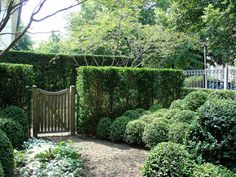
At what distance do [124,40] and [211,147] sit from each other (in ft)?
34.2

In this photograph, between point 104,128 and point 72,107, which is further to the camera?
point 72,107

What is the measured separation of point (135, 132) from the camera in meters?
6.68

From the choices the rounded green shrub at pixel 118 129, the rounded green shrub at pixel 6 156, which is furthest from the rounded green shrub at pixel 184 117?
the rounded green shrub at pixel 6 156

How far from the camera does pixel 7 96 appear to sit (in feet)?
23.5

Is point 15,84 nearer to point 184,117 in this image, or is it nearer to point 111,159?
point 111,159

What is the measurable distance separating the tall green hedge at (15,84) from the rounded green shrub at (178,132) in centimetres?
363

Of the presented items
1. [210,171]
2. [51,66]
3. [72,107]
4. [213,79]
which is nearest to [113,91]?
[72,107]

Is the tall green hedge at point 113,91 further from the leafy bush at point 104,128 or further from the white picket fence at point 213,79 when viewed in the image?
the white picket fence at point 213,79

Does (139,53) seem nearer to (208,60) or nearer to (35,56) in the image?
(35,56)

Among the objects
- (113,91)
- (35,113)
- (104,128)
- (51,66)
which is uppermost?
(51,66)

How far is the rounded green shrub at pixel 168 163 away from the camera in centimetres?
402

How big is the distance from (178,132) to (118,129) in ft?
6.15

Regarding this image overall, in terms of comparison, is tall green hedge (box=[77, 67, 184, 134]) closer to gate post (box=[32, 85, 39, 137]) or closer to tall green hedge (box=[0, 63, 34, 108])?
gate post (box=[32, 85, 39, 137])

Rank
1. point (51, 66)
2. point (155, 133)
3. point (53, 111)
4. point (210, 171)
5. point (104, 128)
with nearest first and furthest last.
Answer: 1. point (210, 171)
2. point (155, 133)
3. point (104, 128)
4. point (53, 111)
5. point (51, 66)
